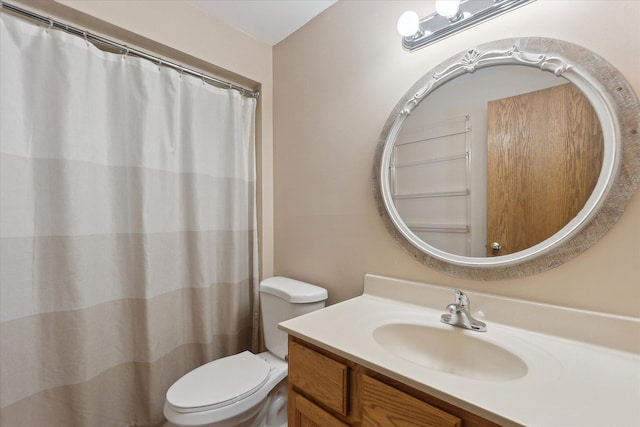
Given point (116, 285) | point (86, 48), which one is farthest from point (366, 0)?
point (116, 285)

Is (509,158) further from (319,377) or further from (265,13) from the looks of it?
(265,13)

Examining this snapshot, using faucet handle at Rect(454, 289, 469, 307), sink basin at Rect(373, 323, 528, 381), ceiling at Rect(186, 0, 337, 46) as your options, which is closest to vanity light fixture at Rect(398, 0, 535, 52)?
ceiling at Rect(186, 0, 337, 46)

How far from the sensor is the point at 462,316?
0.99m

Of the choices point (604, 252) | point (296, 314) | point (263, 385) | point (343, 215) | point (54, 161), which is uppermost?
point (54, 161)

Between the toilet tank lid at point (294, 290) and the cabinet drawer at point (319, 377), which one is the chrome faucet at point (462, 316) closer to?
the cabinet drawer at point (319, 377)

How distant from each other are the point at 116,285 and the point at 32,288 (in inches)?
11.3

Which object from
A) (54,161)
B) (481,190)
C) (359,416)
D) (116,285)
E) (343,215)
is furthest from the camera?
(343,215)

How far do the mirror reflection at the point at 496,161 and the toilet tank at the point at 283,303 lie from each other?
620 millimetres

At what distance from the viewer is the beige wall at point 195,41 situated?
4.16 ft

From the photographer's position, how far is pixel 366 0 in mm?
1387

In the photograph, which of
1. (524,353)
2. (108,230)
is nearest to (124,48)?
(108,230)

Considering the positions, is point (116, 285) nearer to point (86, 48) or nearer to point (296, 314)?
point (296, 314)

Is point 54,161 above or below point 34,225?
above

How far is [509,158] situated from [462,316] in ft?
1.91
